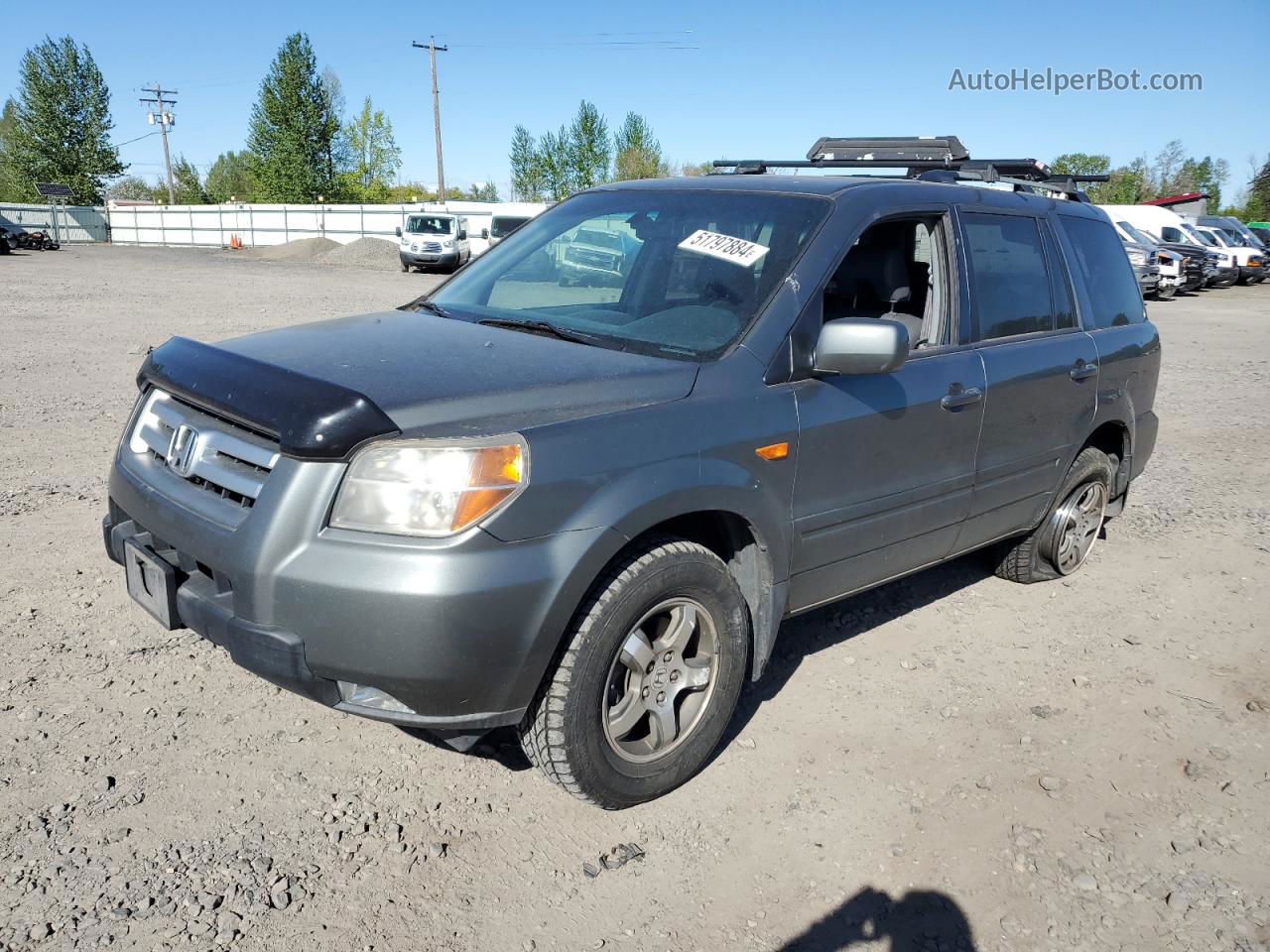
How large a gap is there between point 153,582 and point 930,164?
13.4 feet

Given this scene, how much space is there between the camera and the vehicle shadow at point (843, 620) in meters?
3.99

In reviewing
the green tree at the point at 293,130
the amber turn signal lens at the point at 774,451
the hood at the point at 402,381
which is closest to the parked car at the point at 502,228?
the hood at the point at 402,381

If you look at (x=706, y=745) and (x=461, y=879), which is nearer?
(x=461, y=879)

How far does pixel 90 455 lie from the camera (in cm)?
663

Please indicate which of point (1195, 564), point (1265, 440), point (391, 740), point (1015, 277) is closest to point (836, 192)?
point (1015, 277)

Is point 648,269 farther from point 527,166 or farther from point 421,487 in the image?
point 527,166

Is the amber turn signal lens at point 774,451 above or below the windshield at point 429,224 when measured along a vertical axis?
below

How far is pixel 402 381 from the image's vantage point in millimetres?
2887

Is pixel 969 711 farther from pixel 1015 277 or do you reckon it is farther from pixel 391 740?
pixel 391 740

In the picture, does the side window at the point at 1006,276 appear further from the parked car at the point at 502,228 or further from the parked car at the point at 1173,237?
the parked car at the point at 1173,237

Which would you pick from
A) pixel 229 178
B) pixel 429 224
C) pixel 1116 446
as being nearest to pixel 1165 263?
pixel 429 224

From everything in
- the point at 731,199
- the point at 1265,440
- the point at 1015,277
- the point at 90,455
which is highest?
the point at 731,199

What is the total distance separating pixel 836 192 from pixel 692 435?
128 cm

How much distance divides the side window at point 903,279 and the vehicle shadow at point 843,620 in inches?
50.1
